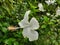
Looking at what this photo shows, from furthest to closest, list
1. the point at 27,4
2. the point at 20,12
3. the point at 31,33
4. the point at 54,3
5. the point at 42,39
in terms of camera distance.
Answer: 1. the point at 54,3
2. the point at 27,4
3. the point at 20,12
4. the point at 42,39
5. the point at 31,33

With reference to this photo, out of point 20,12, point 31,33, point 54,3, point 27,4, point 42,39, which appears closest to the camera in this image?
point 31,33

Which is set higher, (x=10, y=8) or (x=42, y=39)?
(x=10, y=8)

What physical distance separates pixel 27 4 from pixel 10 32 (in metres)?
0.46

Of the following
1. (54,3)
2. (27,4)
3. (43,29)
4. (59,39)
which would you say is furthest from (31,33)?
(54,3)

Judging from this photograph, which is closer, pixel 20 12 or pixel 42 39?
pixel 42 39

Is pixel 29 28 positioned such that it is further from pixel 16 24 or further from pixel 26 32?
pixel 16 24

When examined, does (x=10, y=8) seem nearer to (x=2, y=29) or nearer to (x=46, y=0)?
(x=2, y=29)

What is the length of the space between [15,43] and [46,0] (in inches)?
32.9

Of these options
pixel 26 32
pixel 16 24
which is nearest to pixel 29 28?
pixel 26 32

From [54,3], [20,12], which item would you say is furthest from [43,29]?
[54,3]

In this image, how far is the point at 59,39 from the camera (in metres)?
1.63

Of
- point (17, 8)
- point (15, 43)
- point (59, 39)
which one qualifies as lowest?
point (59, 39)

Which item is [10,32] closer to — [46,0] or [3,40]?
[3,40]

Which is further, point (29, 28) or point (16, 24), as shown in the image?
point (16, 24)
